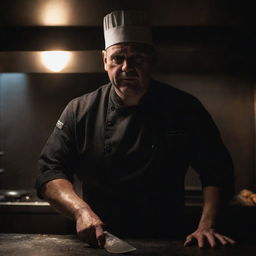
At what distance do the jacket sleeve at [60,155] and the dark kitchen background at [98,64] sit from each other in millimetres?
619

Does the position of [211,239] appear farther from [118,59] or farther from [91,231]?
[118,59]

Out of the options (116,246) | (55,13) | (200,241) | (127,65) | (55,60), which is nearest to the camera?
(116,246)

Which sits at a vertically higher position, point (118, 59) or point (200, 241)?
point (118, 59)

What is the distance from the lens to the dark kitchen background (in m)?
2.19

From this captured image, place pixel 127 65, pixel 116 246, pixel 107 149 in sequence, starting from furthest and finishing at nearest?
pixel 107 149 < pixel 127 65 < pixel 116 246

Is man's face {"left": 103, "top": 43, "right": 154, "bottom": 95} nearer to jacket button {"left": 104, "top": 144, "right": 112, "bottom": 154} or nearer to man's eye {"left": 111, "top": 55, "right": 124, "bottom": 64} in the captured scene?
man's eye {"left": 111, "top": 55, "right": 124, "bottom": 64}

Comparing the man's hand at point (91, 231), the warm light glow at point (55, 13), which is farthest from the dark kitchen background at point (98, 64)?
the man's hand at point (91, 231)

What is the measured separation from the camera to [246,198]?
264 centimetres

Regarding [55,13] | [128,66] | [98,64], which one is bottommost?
[128,66]

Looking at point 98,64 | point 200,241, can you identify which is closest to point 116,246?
point 200,241

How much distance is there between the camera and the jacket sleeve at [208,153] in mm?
1760

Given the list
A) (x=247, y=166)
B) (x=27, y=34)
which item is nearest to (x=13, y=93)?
(x=27, y=34)

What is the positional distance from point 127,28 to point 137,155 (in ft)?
1.95

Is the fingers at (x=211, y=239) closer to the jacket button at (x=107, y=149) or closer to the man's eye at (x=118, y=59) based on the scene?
the jacket button at (x=107, y=149)
